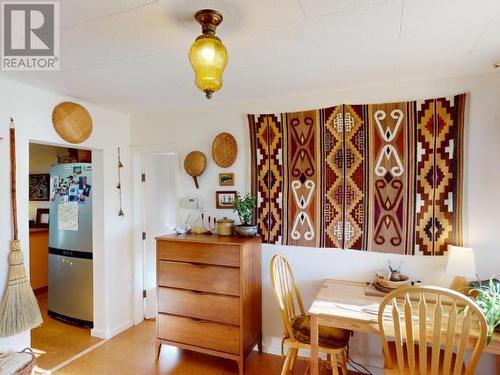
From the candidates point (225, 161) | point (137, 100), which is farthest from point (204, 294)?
point (137, 100)

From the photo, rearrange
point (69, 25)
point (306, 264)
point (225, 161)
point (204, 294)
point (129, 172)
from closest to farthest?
point (69, 25)
point (204, 294)
point (306, 264)
point (225, 161)
point (129, 172)

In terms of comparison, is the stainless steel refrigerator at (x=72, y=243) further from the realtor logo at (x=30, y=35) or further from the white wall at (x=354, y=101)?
the realtor logo at (x=30, y=35)

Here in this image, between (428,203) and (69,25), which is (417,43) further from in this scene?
(69,25)

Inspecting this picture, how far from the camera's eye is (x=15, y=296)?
7.03 ft

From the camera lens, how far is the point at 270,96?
2.69 meters

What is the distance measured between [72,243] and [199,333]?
1787 millimetres

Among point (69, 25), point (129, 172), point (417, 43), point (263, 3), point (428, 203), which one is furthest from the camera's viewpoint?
point (129, 172)

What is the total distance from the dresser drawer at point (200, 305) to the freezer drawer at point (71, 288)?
3.50 ft

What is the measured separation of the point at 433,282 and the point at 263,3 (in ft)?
7.35

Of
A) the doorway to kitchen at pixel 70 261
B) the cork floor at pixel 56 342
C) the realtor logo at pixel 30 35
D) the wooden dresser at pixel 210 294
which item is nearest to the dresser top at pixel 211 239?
the wooden dresser at pixel 210 294

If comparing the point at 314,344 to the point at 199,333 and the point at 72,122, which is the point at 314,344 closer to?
the point at 199,333

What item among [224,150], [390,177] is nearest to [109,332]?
[224,150]

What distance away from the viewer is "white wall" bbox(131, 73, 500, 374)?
210cm

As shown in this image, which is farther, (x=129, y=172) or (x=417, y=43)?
(x=129, y=172)
